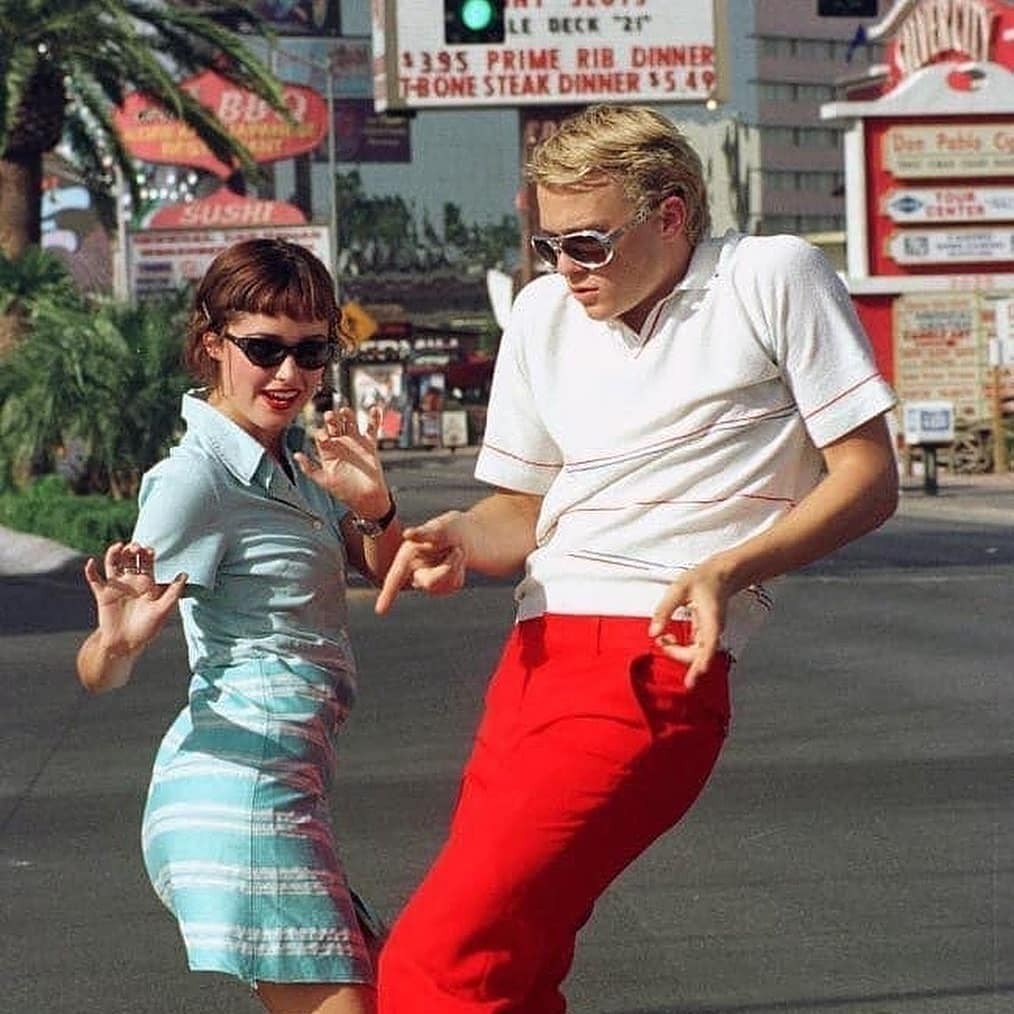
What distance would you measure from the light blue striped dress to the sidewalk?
20249 millimetres

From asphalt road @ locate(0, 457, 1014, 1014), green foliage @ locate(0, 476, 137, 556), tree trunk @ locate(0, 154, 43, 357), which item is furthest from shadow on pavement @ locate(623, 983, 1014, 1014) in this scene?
tree trunk @ locate(0, 154, 43, 357)

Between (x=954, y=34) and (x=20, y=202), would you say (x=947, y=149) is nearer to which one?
(x=954, y=34)

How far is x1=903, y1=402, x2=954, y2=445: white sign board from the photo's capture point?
3906 centimetres

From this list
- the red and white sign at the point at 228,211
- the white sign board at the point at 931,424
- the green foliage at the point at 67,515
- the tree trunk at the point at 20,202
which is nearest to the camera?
the green foliage at the point at 67,515

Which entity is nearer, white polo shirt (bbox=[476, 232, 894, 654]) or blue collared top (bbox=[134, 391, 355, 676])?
white polo shirt (bbox=[476, 232, 894, 654])

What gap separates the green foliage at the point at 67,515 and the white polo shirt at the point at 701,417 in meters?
21.0

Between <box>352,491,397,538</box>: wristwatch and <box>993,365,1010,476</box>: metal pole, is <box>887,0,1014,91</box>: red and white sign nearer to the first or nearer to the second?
<box>993,365,1010,476</box>: metal pole

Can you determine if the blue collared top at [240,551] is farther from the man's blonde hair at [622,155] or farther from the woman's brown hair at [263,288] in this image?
the man's blonde hair at [622,155]

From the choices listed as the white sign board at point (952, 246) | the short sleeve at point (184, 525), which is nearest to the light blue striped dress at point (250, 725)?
the short sleeve at point (184, 525)

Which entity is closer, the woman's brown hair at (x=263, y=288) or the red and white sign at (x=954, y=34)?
the woman's brown hair at (x=263, y=288)

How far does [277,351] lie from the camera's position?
14.6ft

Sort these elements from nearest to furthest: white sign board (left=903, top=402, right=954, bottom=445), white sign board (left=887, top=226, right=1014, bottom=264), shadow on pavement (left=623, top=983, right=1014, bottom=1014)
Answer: shadow on pavement (left=623, top=983, right=1014, bottom=1014) → white sign board (left=903, top=402, right=954, bottom=445) → white sign board (left=887, top=226, right=1014, bottom=264)

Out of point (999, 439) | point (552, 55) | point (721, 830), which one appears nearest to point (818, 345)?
point (721, 830)

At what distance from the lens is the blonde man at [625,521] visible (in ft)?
12.4
